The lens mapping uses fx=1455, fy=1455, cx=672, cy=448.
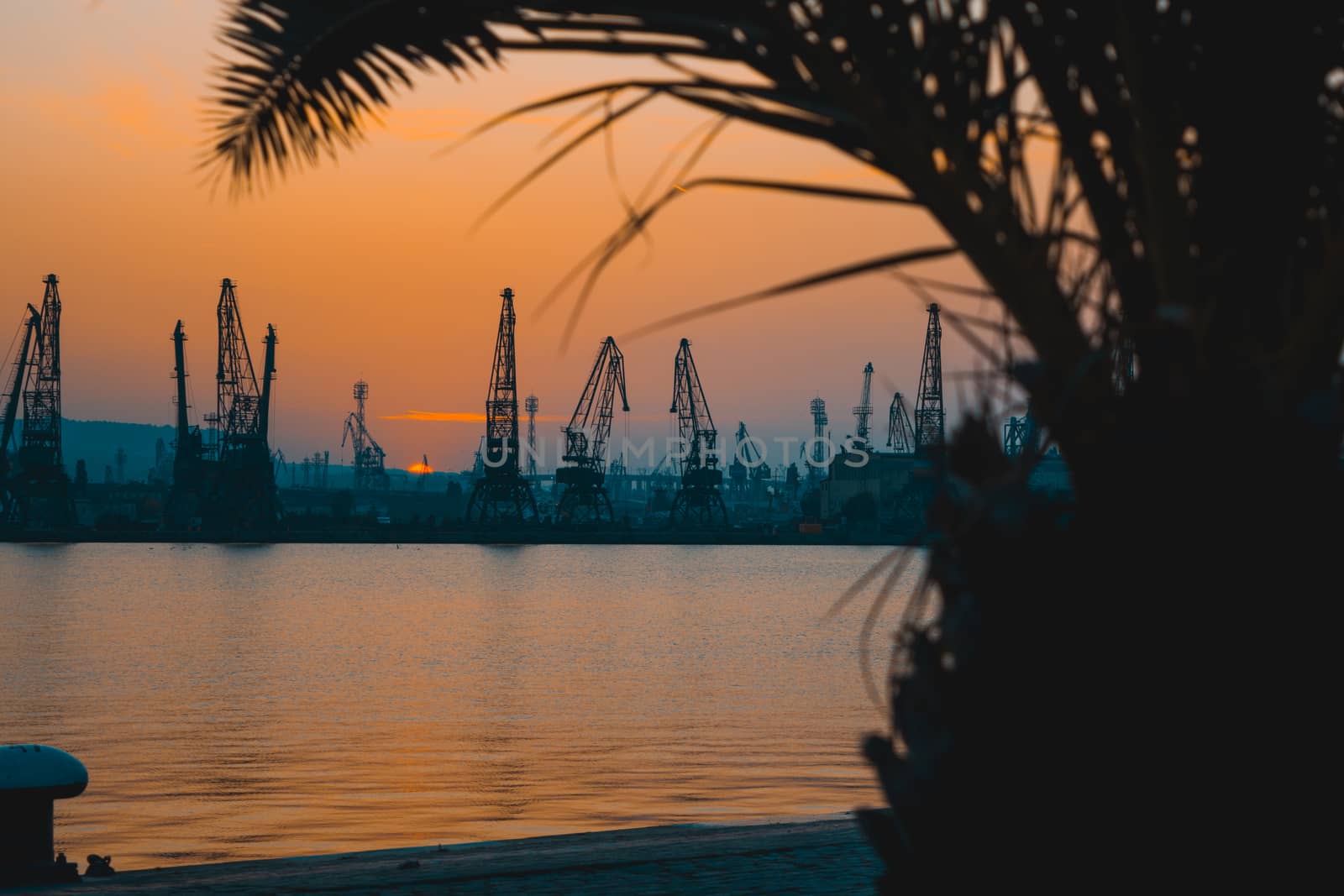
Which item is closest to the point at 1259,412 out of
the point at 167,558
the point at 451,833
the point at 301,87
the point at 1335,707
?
the point at 1335,707

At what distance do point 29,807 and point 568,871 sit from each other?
2275 mm

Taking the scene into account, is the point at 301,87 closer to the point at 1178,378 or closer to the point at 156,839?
the point at 1178,378

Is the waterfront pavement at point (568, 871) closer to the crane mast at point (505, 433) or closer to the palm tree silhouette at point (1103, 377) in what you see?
the palm tree silhouette at point (1103, 377)

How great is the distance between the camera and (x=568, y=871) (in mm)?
5711

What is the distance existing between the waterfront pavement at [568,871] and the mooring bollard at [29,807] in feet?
0.87

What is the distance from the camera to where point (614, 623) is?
48.9 meters

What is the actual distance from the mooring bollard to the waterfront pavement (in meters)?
0.26

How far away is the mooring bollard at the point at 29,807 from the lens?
19.5 feet

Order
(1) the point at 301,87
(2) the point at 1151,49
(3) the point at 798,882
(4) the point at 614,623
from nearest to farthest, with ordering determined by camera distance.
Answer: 1. (2) the point at 1151,49
2. (1) the point at 301,87
3. (3) the point at 798,882
4. (4) the point at 614,623

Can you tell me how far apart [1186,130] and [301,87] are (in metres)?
1.81

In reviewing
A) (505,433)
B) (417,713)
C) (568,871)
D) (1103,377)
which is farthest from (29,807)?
(505,433)

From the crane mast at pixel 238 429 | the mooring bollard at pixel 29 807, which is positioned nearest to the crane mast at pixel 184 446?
the crane mast at pixel 238 429

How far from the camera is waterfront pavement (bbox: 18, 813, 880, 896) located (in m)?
5.39

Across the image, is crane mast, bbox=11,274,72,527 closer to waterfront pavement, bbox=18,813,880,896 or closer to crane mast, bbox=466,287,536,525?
crane mast, bbox=466,287,536,525
